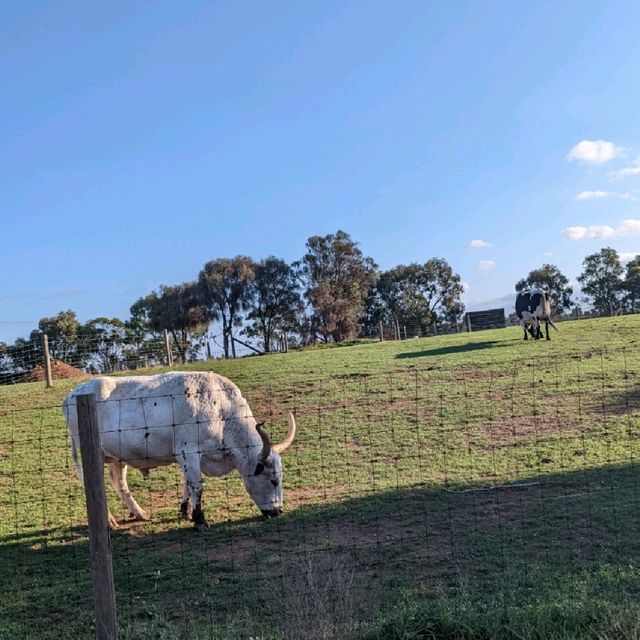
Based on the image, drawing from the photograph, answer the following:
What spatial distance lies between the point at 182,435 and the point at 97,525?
3.72 metres

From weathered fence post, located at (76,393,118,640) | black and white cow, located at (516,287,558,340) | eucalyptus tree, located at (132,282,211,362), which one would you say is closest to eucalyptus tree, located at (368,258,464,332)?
eucalyptus tree, located at (132,282,211,362)

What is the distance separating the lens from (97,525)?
402 cm

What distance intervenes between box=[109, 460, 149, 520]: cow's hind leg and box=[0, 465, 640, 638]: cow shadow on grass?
9.7 inches

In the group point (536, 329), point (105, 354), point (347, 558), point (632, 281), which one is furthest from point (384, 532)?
point (632, 281)

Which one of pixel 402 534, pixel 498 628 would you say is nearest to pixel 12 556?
pixel 402 534

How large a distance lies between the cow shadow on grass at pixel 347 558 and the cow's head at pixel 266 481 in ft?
0.71

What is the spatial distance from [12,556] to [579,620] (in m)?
5.44

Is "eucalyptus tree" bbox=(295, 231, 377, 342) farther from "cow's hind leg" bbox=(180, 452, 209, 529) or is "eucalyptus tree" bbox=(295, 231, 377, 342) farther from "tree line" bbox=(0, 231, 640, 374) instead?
"cow's hind leg" bbox=(180, 452, 209, 529)

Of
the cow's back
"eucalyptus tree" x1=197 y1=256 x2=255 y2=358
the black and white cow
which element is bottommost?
the cow's back

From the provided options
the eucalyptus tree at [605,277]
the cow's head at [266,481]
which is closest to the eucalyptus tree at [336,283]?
the eucalyptus tree at [605,277]

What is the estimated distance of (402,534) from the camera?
6.57 meters

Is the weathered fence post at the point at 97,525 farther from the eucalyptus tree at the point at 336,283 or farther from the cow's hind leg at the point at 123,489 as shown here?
the eucalyptus tree at the point at 336,283

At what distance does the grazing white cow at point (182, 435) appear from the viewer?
25.2ft

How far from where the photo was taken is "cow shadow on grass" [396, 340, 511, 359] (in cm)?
2031
